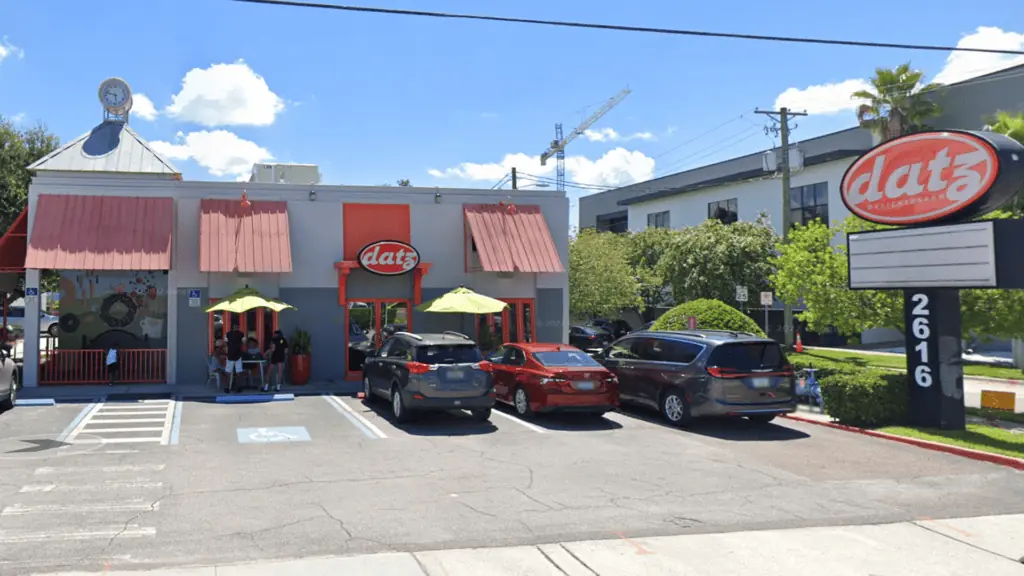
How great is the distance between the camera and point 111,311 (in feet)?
66.1

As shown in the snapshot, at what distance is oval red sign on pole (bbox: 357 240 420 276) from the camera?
2006cm

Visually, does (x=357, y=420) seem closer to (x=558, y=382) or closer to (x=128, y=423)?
(x=558, y=382)

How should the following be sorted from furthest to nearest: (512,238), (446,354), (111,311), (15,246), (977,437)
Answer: (512,238) < (111,311) < (15,246) < (446,354) < (977,437)

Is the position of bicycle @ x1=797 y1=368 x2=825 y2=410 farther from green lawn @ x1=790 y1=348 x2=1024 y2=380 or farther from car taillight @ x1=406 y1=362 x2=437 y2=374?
car taillight @ x1=406 y1=362 x2=437 y2=374

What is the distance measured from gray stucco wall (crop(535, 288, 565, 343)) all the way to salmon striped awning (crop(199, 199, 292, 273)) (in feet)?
24.0

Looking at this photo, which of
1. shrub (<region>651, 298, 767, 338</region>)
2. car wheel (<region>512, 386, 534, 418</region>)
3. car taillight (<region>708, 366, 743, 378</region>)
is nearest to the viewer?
car taillight (<region>708, 366, 743, 378</region>)

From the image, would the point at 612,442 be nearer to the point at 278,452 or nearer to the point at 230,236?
the point at 278,452

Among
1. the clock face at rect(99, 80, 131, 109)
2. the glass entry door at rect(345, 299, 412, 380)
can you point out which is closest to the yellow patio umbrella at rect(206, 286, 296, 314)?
the glass entry door at rect(345, 299, 412, 380)

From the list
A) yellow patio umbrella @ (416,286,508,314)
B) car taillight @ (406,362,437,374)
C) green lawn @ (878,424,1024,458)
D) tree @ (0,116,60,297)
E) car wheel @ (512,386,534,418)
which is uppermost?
tree @ (0,116,60,297)

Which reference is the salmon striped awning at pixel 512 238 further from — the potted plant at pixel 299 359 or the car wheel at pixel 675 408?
the car wheel at pixel 675 408

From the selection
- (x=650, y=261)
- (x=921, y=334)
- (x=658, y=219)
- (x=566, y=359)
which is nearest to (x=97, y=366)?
(x=566, y=359)

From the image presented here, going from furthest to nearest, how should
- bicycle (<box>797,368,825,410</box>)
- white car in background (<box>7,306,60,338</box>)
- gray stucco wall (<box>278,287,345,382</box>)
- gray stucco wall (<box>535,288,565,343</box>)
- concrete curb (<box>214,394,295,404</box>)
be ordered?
1. white car in background (<box>7,306,60,338</box>)
2. gray stucco wall (<box>535,288,565,343</box>)
3. gray stucco wall (<box>278,287,345,382</box>)
4. concrete curb (<box>214,394,295,404</box>)
5. bicycle (<box>797,368,825,410</box>)

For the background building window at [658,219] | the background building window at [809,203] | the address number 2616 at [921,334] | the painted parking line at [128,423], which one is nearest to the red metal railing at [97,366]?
the painted parking line at [128,423]

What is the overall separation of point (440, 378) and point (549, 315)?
367 inches
